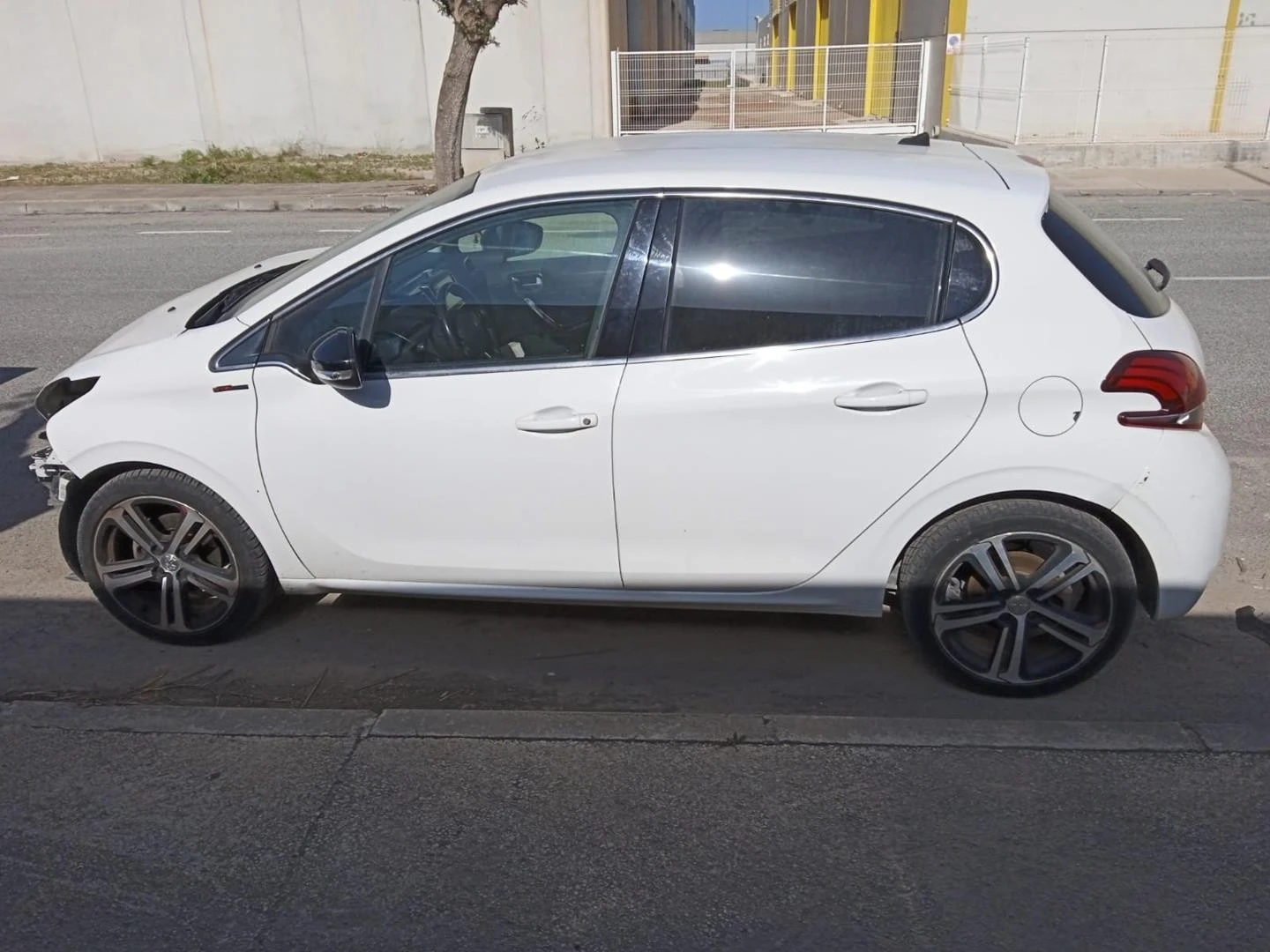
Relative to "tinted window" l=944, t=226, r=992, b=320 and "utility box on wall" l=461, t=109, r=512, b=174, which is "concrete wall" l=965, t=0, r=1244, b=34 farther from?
"tinted window" l=944, t=226, r=992, b=320

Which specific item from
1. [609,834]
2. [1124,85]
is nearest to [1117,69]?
[1124,85]

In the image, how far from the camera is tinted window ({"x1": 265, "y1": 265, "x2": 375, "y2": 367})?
3410 mm

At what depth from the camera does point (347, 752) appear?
315 cm

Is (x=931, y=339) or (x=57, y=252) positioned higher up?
(x=931, y=339)

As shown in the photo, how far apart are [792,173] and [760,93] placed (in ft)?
71.3

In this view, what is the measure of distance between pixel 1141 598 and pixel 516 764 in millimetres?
2044

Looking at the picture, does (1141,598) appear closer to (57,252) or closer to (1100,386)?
(1100,386)

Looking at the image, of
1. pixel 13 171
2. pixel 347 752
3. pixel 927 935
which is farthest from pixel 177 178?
pixel 927 935

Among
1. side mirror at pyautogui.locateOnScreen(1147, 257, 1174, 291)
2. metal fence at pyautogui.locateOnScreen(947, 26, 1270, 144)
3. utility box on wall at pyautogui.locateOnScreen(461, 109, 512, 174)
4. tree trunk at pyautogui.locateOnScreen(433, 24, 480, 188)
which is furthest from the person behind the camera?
metal fence at pyautogui.locateOnScreen(947, 26, 1270, 144)

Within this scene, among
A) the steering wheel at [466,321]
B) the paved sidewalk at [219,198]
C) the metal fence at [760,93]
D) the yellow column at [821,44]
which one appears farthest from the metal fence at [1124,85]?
the steering wheel at [466,321]

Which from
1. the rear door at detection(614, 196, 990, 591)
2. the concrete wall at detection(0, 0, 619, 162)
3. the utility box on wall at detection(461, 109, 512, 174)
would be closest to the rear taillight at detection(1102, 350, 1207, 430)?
the rear door at detection(614, 196, 990, 591)

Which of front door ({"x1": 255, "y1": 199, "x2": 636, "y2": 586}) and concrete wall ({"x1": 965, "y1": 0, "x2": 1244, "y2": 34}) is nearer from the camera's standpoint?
front door ({"x1": 255, "y1": 199, "x2": 636, "y2": 586})

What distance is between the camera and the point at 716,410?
3148 mm

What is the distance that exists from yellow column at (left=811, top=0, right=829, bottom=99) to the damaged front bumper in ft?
72.1
